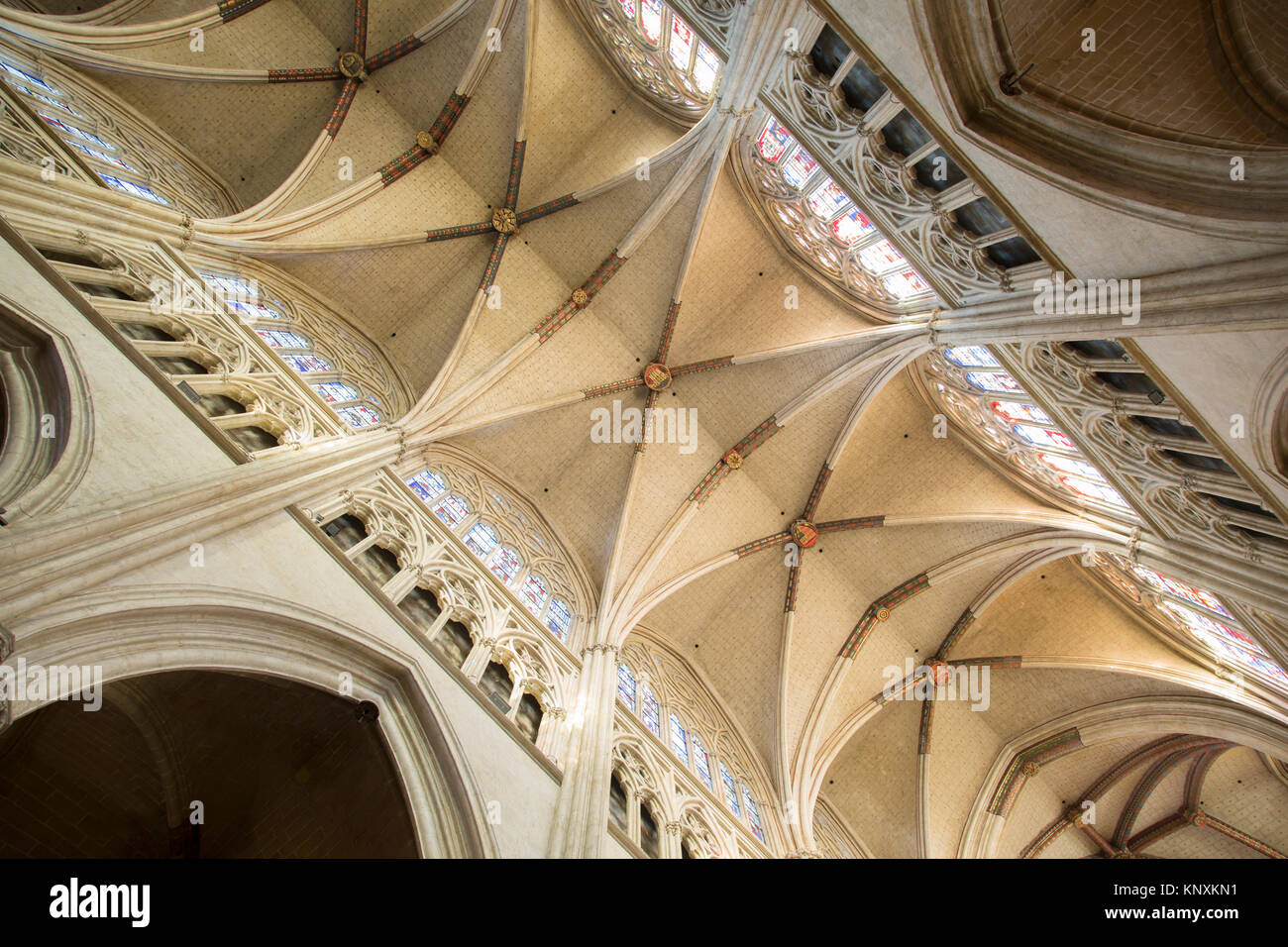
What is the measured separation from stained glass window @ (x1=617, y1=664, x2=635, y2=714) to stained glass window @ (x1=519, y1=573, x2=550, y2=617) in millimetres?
1754

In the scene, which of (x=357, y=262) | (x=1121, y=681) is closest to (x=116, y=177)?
(x=357, y=262)

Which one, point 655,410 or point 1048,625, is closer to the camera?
point 1048,625

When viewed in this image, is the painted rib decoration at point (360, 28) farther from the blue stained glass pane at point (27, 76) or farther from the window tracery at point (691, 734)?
the window tracery at point (691, 734)

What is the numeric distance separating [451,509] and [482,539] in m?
0.77

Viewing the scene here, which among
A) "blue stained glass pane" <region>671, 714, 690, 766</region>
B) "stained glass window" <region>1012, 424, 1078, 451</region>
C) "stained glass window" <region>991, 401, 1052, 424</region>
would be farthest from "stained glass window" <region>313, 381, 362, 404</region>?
"stained glass window" <region>1012, 424, 1078, 451</region>

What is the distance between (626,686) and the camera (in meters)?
13.2

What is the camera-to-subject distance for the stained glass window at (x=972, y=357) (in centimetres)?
1197

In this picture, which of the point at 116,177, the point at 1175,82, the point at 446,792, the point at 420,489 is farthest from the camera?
the point at 420,489

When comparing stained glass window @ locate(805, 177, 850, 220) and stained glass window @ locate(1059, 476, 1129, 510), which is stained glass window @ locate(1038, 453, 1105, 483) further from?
stained glass window @ locate(805, 177, 850, 220)

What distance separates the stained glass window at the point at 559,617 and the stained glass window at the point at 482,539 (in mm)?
1461

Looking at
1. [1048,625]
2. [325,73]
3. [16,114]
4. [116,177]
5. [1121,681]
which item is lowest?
[1121,681]
